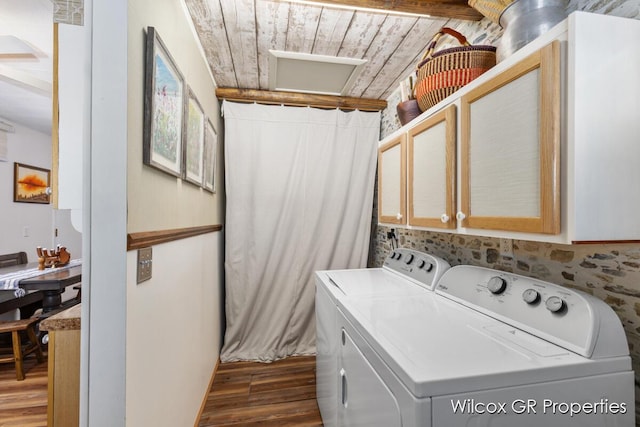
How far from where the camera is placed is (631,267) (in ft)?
2.87

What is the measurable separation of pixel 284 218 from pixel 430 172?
1549mm

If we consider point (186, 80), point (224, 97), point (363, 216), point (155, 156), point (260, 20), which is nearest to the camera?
point (155, 156)

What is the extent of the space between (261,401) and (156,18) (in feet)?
7.66

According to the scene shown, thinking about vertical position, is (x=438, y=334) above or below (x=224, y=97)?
below

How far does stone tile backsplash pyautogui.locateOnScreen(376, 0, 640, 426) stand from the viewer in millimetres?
876

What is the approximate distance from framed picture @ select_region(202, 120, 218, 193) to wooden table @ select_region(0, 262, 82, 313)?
153 cm

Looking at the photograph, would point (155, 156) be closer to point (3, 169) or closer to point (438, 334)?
point (438, 334)

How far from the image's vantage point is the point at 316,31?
171 centimetres

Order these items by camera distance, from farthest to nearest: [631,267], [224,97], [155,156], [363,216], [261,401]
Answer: [363,216] → [224,97] → [261,401] → [155,156] → [631,267]

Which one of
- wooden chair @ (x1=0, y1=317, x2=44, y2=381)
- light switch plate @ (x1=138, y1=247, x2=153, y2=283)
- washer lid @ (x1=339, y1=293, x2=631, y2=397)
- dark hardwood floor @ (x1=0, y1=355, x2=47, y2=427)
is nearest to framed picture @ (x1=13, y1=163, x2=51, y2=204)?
wooden chair @ (x1=0, y1=317, x2=44, y2=381)

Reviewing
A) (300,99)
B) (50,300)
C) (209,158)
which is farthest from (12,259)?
(300,99)

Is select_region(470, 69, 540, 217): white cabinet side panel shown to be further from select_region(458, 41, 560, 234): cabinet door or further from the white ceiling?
the white ceiling

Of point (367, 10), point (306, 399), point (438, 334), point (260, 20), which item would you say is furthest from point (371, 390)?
point (260, 20)

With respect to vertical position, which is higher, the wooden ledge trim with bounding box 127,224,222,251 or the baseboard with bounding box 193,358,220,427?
the wooden ledge trim with bounding box 127,224,222,251
